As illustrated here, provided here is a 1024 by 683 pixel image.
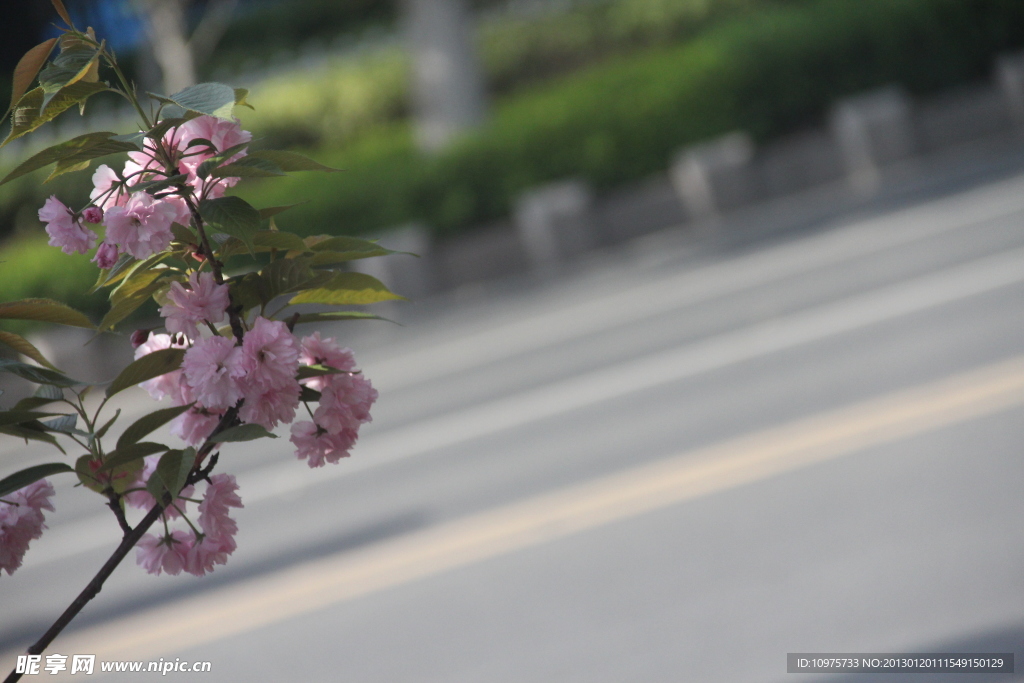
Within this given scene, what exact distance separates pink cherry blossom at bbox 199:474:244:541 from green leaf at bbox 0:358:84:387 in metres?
0.25

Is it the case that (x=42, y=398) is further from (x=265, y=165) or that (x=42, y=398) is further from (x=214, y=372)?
(x=265, y=165)

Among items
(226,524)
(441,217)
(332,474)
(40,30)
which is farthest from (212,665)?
(40,30)

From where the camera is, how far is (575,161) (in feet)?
39.1

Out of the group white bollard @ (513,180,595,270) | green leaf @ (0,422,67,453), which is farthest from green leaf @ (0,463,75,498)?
white bollard @ (513,180,595,270)

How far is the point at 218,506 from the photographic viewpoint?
54.6 inches

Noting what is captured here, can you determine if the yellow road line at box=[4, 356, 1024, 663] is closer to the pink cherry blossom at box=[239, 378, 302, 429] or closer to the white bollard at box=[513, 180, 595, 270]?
the pink cherry blossom at box=[239, 378, 302, 429]

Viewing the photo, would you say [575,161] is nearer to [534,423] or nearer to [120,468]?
[534,423]

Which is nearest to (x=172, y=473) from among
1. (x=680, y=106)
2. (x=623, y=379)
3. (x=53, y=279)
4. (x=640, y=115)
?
(x=623, y=379)

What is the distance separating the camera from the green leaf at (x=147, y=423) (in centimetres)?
133

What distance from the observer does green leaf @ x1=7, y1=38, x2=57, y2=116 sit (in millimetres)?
1235

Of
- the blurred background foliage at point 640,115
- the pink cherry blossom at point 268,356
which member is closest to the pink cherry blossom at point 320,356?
the pink cherry blossom at point 268,356

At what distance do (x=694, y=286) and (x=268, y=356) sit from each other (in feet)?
27.1

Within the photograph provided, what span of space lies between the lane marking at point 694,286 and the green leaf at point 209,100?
24.5 feet

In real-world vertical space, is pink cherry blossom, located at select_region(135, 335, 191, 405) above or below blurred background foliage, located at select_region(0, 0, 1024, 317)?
below
